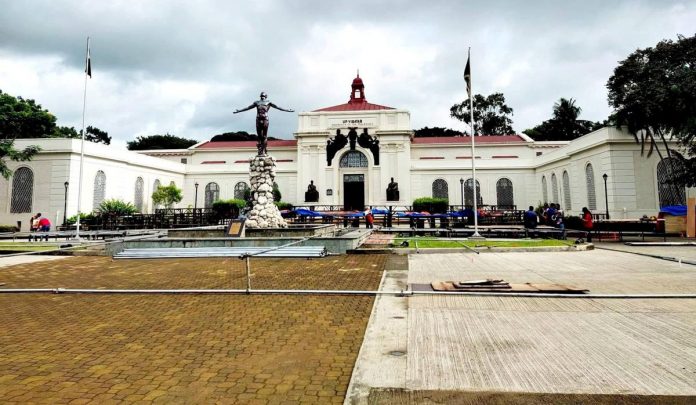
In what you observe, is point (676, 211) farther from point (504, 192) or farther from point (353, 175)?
point (353, 175)

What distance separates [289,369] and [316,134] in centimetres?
4000

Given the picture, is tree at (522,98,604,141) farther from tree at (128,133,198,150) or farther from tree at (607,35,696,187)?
tree at (128,133,198,150)

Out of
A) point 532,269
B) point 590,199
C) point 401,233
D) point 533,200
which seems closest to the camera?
point 532,269

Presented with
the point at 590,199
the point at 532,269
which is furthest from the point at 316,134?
the point at 532,269

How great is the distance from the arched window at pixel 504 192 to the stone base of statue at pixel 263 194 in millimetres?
28796

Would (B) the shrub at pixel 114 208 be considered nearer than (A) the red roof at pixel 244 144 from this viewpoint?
Yes

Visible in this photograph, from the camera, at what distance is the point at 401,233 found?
21.6 m

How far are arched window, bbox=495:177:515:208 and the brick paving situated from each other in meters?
35.2

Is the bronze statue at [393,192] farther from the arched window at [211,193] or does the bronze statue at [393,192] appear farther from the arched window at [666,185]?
the arched window at [666,185]

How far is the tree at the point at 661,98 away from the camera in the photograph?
20250 millimetres

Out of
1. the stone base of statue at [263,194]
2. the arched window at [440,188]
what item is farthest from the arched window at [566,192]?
the stone base of statue at [263,194]

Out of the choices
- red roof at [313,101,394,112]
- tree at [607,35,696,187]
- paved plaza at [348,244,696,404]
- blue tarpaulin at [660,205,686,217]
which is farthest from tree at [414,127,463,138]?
paved plaza at [348,244,696,404]

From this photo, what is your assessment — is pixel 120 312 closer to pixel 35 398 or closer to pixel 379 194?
pixel 35 398

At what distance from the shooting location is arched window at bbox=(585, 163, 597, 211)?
91.0 feet
